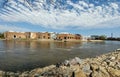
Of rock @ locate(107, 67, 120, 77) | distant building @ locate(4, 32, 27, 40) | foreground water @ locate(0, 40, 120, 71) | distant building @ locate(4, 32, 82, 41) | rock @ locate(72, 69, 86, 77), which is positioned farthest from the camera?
distant building @ locate(4, 32, 82, 41)

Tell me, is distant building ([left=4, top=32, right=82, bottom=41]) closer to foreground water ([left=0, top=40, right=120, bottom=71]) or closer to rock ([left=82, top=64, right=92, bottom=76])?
foreground water ([left=0, top=40, right=120, bottom=71])

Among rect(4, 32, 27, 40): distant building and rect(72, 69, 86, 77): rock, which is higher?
rect(4, 32, 27, 40): distant building

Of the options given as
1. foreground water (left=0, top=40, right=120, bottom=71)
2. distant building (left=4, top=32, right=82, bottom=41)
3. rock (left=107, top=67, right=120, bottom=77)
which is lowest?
foreground water (left=0, top=40, right=120, bottom=71)

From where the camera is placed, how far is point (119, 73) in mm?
11383

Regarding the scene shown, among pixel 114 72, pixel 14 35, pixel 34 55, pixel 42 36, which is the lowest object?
pixel 34 55

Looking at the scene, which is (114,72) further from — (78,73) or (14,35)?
(14,35)

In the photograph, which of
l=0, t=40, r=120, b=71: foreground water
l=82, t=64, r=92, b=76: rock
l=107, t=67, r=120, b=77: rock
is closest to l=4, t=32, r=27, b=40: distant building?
l=0, t=40, r=120, b=71: foreground water

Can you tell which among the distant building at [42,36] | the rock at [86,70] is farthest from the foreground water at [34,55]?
the distant building at [42,36]

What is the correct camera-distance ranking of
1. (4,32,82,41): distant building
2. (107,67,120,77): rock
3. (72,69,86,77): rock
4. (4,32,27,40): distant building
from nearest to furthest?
(72,69,86,77): rock
(107,67,120,77): rock
(4,32,27,40): distant building
(4,32,82,41): distant building

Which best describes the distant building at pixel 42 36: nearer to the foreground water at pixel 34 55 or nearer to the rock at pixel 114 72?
the foreground water at pixel 34 55

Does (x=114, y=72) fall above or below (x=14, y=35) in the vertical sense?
below

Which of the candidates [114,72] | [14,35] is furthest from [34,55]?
[14,35]

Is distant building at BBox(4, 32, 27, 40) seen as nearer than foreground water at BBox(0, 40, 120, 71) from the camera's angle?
No

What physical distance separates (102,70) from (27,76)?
5.00 m
